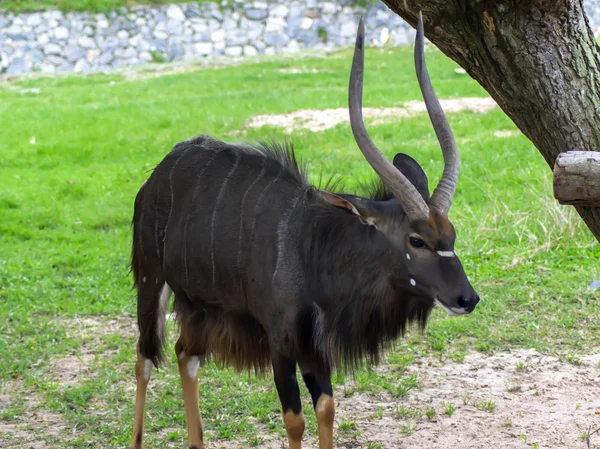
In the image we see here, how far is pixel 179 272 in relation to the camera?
3824mm

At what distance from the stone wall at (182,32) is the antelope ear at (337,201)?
14.0m

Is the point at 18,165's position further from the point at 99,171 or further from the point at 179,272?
the point at 179,272

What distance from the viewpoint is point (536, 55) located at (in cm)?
315

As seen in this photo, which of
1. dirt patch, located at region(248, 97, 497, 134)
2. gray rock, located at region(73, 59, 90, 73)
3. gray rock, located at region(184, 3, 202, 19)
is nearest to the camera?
dirt patch, located at region(248, 97, 497, 134)

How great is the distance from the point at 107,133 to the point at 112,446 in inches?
267

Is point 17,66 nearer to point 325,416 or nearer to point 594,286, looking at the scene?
point 594,286

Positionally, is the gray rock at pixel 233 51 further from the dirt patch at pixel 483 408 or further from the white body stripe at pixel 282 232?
the white body stripe at pixel 282 232

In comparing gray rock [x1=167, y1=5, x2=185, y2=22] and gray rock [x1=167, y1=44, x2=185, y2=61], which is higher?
gray rock [x1=167, y1=5, x2=185, y2=22]

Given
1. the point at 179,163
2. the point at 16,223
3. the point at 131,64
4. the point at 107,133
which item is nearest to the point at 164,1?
the point at 131,64

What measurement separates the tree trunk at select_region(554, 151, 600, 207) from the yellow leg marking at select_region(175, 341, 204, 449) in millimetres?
1875

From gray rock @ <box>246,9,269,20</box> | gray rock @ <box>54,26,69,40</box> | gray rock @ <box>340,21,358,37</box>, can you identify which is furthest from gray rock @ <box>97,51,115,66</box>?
gray rock @ <box>340,21,358,37</box>

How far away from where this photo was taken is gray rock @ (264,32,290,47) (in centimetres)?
1761

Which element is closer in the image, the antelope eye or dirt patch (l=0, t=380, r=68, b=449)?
the antelope eye

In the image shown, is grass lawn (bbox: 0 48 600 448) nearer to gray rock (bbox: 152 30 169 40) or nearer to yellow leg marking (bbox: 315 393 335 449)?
yellow leg marking (bbox: 315 393 335 449)
